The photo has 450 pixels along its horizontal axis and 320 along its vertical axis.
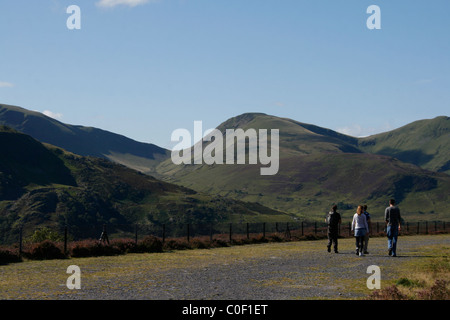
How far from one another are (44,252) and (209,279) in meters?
14.2

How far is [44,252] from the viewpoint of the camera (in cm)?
2844

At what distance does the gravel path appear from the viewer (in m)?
14.0

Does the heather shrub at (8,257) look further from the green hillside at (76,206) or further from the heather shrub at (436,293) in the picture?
the green hillside at (76,206)

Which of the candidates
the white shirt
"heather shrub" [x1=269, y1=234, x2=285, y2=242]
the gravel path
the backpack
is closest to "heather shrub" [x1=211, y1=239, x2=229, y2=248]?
"heather shrub" [x1=269, y1=234, x2=285, y2=242]

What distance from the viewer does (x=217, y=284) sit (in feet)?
53.0

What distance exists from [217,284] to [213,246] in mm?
22360

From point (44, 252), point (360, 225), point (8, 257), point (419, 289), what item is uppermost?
point (360, 225)

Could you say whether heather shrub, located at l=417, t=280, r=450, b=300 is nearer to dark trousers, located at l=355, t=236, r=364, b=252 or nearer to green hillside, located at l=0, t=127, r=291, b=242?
dark trousers, located at l=355, t=236, r=364, b=252

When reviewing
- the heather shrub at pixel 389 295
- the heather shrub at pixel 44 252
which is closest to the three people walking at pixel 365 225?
the heather shrub at pixel 389 295

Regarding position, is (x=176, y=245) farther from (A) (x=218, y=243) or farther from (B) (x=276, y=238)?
(B) (x=276, y=238)

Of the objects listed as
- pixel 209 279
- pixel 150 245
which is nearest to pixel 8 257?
pixel 150 245

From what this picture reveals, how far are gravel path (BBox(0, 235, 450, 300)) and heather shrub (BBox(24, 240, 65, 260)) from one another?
3.70 meters

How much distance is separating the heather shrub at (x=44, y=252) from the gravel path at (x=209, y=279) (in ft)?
12.1
